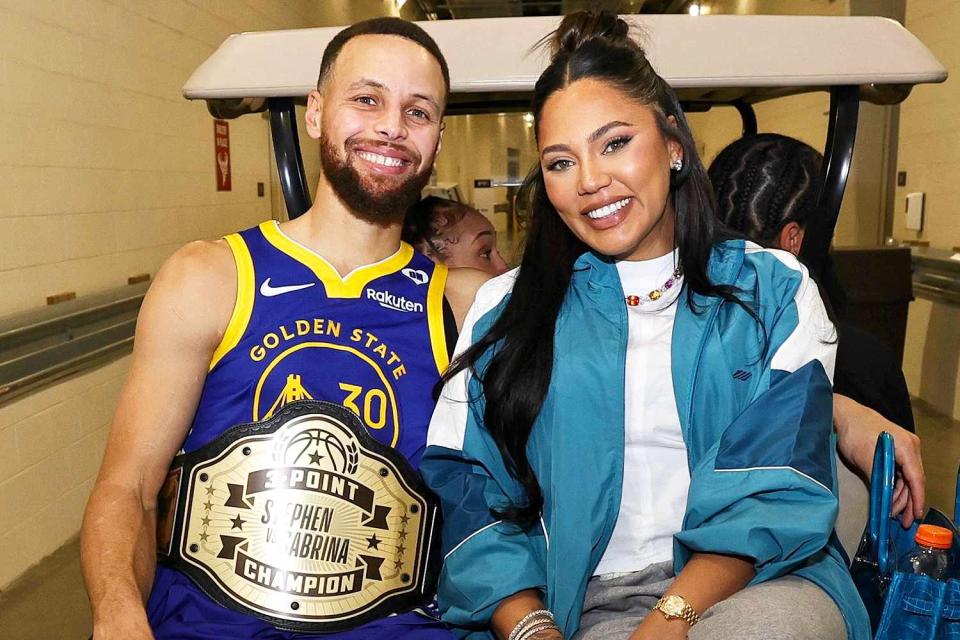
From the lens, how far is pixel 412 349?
203 centimetres

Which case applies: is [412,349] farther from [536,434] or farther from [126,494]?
[126,494]

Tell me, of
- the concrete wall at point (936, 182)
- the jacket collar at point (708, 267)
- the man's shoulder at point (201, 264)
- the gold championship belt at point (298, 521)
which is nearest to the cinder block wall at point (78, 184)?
the man's shoulder at point (201, 264)

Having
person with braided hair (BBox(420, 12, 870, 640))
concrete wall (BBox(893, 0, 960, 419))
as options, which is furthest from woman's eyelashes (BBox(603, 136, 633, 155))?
concrete wall (BBox(893, 0, 960, 419))

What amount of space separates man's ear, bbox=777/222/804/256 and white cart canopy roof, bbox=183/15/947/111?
353mm

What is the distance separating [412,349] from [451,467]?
0.31 meters

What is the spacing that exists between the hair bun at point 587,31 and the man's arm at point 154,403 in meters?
0.84

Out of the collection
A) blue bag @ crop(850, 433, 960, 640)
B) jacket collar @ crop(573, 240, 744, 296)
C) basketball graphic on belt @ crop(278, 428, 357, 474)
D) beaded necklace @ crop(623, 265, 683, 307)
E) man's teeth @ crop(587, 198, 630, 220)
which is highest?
man's teeth @ crop(587, 198, 630, 220)

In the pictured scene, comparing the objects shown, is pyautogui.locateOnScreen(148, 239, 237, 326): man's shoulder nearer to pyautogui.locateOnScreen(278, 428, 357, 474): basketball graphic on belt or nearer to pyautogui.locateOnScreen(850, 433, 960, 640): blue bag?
pyautogui.locateOnScreen(278, 428, 357, 474): basketball graphic on belt

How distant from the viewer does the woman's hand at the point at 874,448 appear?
1721mm

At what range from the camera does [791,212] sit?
2.35 metres


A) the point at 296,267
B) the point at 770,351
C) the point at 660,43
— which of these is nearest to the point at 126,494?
the point at 296,267

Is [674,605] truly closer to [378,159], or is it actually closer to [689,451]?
[689,451]

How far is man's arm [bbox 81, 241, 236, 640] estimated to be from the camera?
177 cm

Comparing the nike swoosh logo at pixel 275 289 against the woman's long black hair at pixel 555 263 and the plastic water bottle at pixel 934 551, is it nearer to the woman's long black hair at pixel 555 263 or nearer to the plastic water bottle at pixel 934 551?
the woman's long black hair at pixel 555 263
